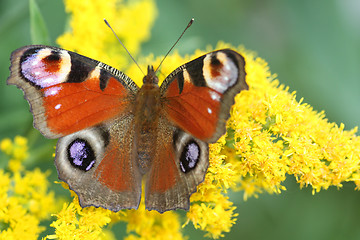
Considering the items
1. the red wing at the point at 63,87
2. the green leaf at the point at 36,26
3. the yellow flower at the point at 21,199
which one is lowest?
the yellow flower at the point at 21,199

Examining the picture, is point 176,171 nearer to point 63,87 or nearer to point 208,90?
point 208,90

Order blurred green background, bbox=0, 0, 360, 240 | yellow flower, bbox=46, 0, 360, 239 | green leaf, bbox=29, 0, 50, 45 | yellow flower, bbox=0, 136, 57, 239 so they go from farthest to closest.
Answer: blurred green background, bbox=0, 0, 360, 240 → green leaf, bbox=29, 0, 50, 45 → yellow flower, bbox=0, 136, 57, 239 → yellow flower, bbox=46, 0, 360, 239

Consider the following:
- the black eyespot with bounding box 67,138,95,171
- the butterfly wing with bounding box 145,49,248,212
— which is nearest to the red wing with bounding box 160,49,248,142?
the butterfly wing with bounding box 145,49,248,212

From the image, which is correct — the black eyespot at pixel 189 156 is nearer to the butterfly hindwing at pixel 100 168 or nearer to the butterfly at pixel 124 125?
the butterfly at pixel 124 125

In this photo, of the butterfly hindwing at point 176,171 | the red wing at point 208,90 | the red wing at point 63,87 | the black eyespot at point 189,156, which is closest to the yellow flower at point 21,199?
the red wing at point 63,87

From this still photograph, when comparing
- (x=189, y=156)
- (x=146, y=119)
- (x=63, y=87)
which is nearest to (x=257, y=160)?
(x=189, y=156)

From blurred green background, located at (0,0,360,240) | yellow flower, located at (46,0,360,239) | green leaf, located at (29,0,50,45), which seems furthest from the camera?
blurred green background, located at (0,0,360,240)

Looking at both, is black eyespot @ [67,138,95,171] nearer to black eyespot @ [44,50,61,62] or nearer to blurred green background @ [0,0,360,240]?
black eyespot @ [44,50,61,62]

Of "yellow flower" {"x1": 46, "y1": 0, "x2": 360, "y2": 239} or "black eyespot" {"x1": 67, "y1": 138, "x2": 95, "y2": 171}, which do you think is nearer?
"black eyespot" {"x1": 67, "y1": 138, "x2": 95, "y2": 171}
